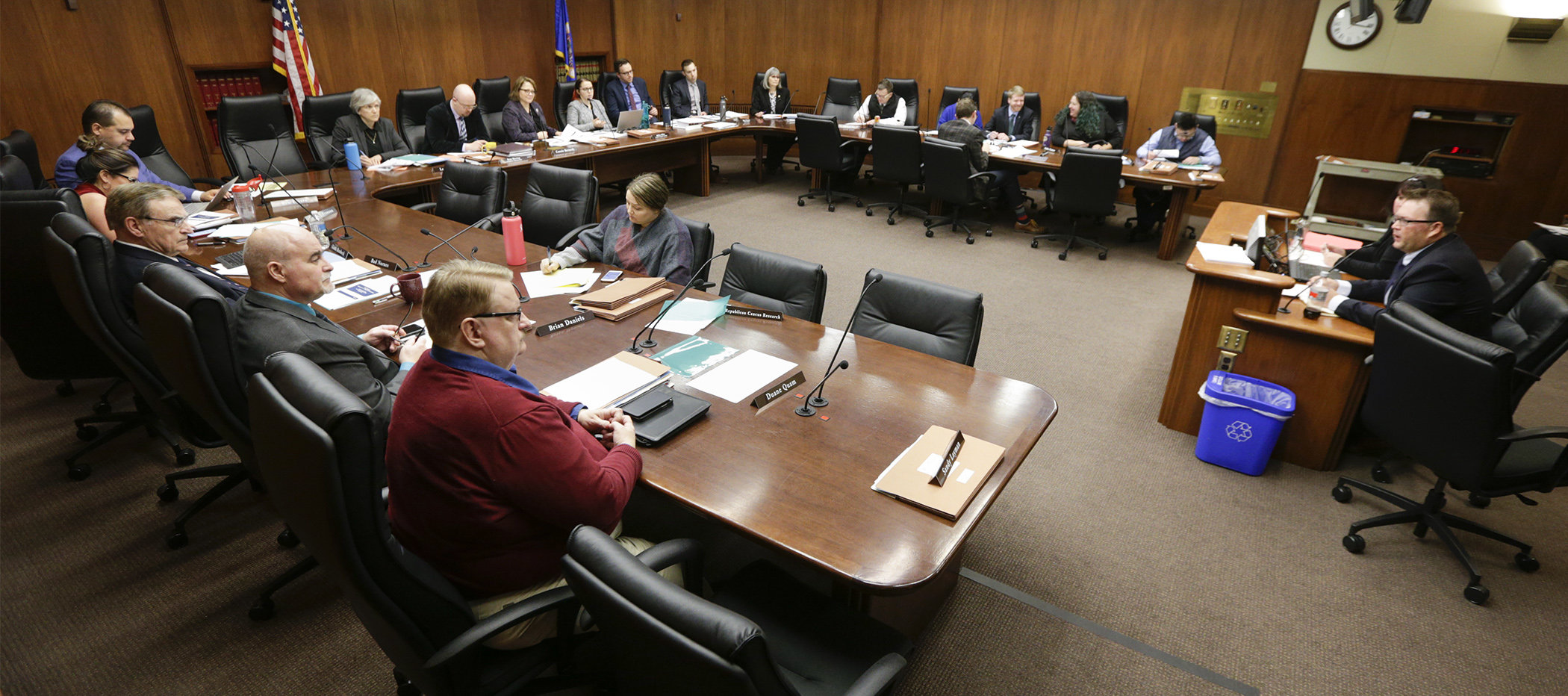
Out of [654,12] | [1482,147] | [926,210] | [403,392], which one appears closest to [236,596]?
[403,392]

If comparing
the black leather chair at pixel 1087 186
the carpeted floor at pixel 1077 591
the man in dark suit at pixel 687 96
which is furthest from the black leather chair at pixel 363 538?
the man in dark suit at pixel 687 96

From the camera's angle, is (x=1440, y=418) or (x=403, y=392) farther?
(x=1440, y=418)

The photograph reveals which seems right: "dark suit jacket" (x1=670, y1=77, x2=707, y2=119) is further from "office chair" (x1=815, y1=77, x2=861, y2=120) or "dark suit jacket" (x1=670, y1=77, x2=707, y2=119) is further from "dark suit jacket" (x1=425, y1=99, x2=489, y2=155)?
"dark suit jacket" (x1=425, y1=99, x2=489, y2=155)

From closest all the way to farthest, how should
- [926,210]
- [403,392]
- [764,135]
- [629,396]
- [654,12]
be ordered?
1. [403,392]
2. [629,396]
3. [926,210]
4. [764,135]
5. [654,12]

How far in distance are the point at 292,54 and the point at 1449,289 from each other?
25.5ft

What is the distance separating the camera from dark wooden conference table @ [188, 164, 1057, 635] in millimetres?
1573

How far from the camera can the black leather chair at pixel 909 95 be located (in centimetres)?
816

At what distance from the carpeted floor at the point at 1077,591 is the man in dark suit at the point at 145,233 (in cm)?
90

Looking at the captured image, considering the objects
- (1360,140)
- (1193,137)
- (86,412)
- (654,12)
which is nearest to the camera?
(86,412)

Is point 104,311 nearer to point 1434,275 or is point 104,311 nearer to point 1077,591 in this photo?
point 1077,591

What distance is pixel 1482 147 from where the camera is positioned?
21.1 feet

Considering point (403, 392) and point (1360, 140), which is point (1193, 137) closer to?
point (1360, 140)

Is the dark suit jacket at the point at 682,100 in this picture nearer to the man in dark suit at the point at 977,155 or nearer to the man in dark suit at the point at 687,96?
the man in dark suit at the point at 687,96

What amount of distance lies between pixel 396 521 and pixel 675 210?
18.9 feet
